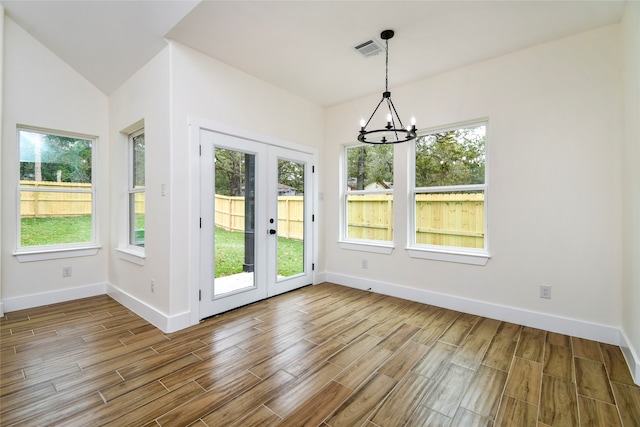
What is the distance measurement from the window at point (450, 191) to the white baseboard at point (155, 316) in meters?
2.78

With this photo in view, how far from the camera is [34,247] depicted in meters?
3.54

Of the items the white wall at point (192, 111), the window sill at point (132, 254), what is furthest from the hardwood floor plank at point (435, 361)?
the window sill at point (132, 254)

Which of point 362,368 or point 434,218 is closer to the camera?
point 362,368

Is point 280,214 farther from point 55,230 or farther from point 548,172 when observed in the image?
point 548,172

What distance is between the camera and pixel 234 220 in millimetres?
3426

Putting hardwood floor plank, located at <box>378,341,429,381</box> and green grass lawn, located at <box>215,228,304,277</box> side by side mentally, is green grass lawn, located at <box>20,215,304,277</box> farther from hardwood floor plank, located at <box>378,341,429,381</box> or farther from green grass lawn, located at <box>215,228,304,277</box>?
hardwood floor plank, located at <box>378,341,429,381</box>

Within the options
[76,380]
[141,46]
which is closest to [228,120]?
[141,46]

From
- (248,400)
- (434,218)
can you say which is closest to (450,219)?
(434,218)

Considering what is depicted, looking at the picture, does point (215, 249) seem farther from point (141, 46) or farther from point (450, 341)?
point (450, 341)

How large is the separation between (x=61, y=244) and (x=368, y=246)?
4.10m

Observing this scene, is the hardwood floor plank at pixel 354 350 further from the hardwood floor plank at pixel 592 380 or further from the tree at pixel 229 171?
the tree at pixel 229 171

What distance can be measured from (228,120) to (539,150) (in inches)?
131

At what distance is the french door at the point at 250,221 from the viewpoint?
10.3 feet

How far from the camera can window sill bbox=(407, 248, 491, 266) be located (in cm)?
326
